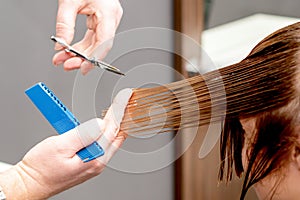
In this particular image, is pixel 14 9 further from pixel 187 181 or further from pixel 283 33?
pixel 283 33

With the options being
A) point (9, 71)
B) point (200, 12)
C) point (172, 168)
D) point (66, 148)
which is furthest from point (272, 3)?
point (66, 148)

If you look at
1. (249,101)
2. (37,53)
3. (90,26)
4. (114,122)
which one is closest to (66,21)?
(90,26)

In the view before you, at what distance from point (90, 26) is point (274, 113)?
0.46 metres

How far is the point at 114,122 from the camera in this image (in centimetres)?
88

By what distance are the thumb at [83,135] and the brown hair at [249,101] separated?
0.05 meters

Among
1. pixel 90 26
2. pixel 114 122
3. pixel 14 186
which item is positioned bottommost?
pixel 14 186

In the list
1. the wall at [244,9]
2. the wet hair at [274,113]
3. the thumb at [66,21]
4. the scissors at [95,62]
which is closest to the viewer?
the wet hair at [274,113]

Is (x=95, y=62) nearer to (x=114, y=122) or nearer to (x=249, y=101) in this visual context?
(x=114, y=122)

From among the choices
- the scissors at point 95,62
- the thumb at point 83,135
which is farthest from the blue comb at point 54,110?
the scissors at point 95,62

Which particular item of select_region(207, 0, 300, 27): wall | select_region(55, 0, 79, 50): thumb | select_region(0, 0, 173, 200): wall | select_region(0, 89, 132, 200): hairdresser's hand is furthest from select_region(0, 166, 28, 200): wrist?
select_region(207, 0, 300, 27): wall

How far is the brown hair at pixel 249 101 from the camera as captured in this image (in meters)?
0.82

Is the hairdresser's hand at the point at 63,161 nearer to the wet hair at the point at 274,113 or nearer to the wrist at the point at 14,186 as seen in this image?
the wrist at the point at 14,186

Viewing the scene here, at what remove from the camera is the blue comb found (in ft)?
2.72

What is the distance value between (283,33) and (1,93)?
1.12 m
